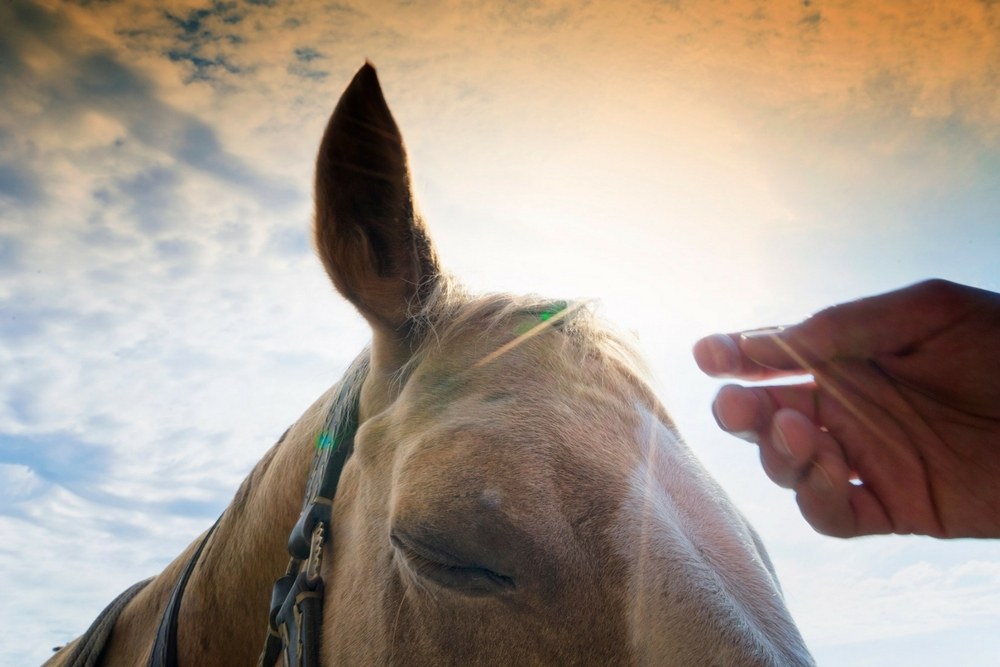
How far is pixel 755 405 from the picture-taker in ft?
7.11

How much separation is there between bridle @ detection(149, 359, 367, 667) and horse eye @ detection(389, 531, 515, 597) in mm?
509

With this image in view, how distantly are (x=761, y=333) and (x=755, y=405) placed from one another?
0.88ft

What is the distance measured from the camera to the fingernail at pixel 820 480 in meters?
2.08

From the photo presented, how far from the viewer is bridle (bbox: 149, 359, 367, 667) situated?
6.48 feet

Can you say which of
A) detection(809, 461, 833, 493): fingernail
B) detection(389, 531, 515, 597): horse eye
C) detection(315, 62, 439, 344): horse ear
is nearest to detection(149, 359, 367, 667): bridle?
detection(315, 62, 439, 344): horse ear

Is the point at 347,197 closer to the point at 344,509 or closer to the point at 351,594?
the point at 344,509

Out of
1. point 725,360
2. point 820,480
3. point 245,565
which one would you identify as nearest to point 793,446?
point 820,480

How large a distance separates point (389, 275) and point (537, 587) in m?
1.23

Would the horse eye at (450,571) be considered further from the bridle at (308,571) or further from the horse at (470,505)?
the bridle at (308,571)

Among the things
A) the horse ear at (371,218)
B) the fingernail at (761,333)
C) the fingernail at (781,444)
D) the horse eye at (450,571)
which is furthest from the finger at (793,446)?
the horse ear at (371,218)

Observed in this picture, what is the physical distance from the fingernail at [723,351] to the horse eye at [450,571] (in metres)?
1.06

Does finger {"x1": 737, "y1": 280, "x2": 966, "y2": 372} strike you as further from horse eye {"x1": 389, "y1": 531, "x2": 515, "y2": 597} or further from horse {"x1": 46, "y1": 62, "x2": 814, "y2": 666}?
horse eye {"x1": 389, "y1": 531, "x2": 515, "y2": 597}

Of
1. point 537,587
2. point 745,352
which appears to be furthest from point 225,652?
point 745,352

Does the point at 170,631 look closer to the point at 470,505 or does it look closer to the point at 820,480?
the point at 470,505
